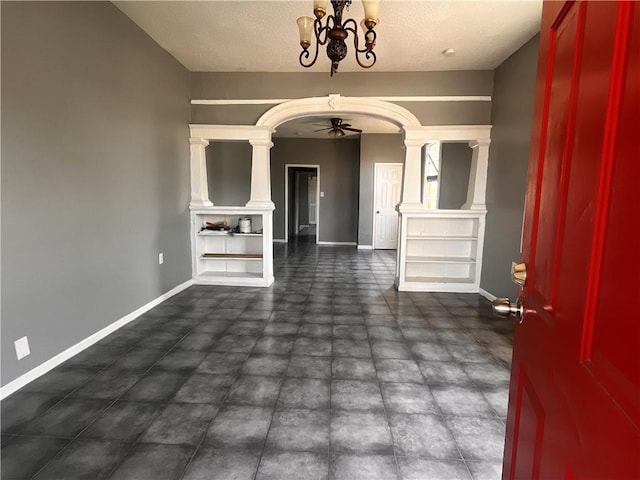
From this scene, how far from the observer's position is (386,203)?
7.96 metres

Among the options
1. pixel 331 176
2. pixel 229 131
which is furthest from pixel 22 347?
pixel 331 176

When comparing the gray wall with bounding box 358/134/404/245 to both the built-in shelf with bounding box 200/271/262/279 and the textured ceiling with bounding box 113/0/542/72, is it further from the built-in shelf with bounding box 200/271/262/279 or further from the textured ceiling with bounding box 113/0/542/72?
the built-in shelf with bounding box 200/271/262/279

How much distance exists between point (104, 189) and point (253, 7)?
2010 millimetres

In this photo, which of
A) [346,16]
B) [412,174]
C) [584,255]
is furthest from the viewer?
[412,174]

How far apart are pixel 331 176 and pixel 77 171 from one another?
662 cm

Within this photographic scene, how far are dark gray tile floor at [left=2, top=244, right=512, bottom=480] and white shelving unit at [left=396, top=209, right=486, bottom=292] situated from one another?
0.98 meters

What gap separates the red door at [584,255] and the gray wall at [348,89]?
366 cm

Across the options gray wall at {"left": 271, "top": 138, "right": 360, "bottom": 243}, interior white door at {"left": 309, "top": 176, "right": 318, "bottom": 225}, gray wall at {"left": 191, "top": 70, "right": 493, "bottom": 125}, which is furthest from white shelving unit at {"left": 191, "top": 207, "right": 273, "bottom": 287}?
interior white door at {"left": 309, "top": 176, "right": 318, "bottom": 225}

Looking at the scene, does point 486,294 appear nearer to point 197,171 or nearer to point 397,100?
point 397,100

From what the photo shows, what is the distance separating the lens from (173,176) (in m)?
4.04

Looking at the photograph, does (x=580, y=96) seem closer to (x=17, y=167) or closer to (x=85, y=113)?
(x=17, y=167)

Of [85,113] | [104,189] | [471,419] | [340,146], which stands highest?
[340,146]

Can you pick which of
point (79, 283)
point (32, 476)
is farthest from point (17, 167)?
point (32, 476)

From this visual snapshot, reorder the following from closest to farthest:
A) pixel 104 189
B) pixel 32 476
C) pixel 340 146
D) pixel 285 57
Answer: pixel 32 476, pixel 104 189, pixel 285 57, pixel 340 146
